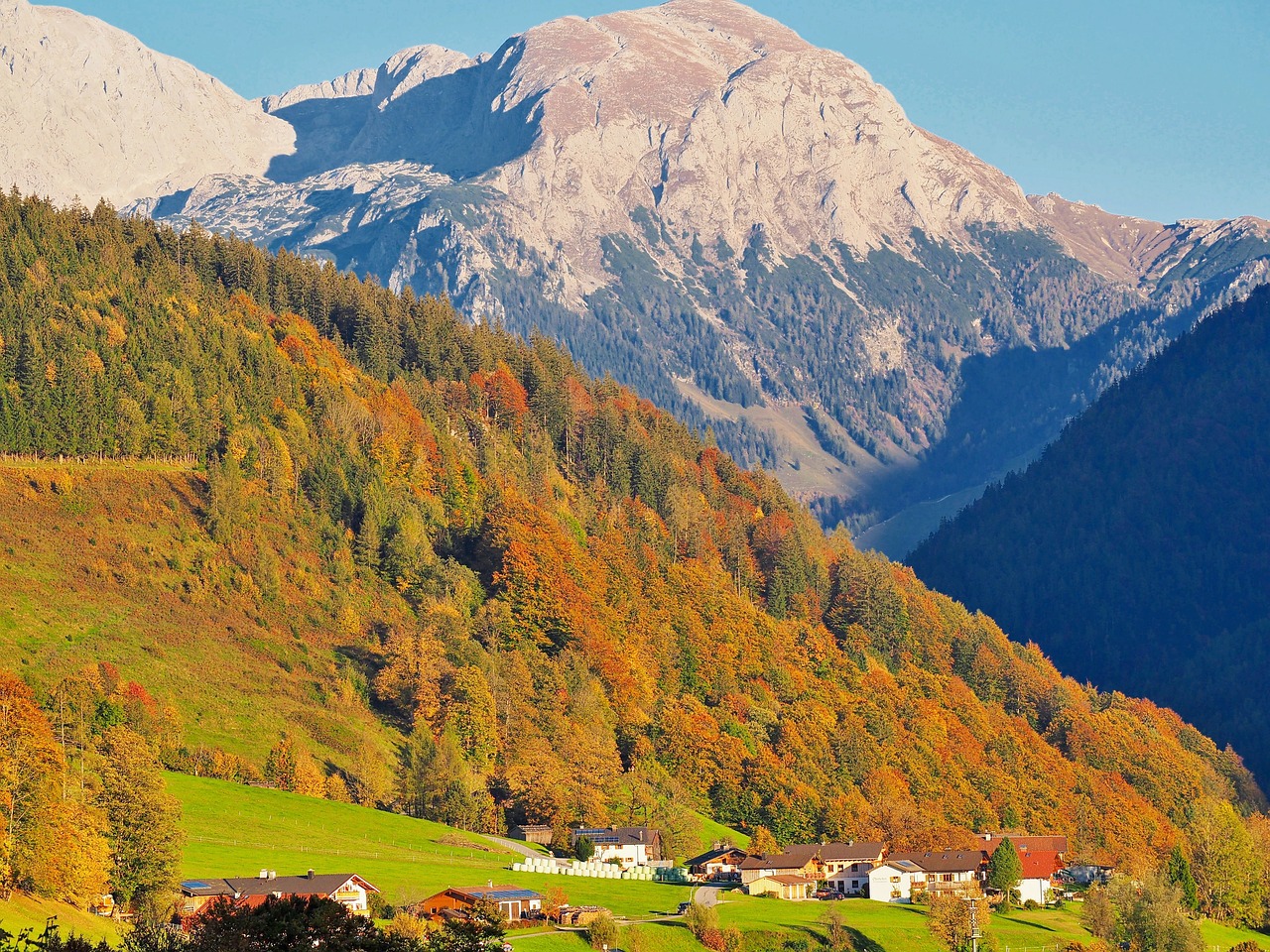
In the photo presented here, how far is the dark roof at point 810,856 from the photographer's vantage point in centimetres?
14212

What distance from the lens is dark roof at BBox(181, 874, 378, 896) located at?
328ft

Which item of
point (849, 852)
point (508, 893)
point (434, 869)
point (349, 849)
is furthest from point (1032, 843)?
point (349, 849)

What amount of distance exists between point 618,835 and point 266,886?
51.3 meters

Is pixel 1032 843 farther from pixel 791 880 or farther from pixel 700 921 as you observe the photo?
pixel 700 921

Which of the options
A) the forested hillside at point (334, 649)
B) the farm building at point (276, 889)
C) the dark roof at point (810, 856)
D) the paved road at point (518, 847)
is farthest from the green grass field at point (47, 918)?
the dark roof at point (810, 856)

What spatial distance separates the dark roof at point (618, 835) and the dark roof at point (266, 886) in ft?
145

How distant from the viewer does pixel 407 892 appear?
110375 mm

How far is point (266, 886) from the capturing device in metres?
101

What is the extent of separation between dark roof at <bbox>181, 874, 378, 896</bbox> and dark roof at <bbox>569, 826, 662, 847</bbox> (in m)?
44.3

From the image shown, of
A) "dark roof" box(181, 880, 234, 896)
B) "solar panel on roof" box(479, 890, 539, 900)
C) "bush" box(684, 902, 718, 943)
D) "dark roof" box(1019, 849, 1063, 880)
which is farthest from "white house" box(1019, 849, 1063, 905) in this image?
"dark roof" box(181, 880, 234, 896)

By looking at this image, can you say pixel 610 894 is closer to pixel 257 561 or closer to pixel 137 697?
pixel 137 697

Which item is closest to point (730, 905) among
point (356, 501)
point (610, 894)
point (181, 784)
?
point (610, 894)

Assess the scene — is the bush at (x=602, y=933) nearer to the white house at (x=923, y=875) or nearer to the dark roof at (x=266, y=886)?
the dark roof at (x=266, y=886)

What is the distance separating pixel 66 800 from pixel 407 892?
21501 mm
